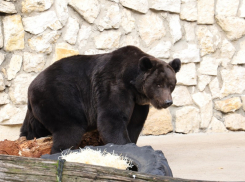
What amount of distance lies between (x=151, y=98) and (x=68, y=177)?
2465mm

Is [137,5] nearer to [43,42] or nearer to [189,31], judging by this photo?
[189,31]

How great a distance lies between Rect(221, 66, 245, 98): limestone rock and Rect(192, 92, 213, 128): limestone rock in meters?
0.34

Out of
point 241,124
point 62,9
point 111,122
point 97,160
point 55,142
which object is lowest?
point 241,124

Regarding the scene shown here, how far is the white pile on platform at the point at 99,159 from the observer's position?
3456mm

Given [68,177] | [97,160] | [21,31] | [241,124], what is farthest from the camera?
[241,124]

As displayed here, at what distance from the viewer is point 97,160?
3.51m

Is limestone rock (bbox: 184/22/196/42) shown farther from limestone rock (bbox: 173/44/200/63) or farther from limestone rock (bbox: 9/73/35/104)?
limestone rock (bbox: 9/73/35/104)

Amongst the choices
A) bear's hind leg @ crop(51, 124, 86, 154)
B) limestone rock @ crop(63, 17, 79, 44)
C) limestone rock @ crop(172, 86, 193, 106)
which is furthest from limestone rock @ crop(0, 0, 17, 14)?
limestone rock @ crop(172, 86, 193, 106)

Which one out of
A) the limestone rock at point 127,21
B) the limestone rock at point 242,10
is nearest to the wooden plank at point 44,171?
the limestone rock at point 127,21

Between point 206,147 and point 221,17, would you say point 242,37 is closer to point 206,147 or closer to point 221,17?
point 221,17

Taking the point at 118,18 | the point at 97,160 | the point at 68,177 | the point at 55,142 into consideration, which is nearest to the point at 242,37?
the point at 118,18

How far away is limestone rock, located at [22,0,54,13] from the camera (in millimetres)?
7039

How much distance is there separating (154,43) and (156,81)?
283 centimetres

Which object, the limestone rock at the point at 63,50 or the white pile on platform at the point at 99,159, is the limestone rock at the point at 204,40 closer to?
the limestone rock at the point at 63,50
